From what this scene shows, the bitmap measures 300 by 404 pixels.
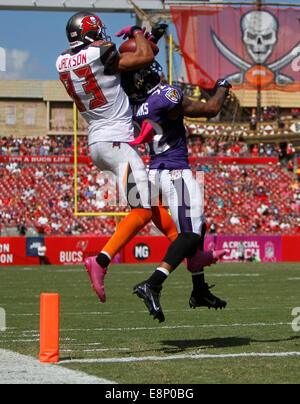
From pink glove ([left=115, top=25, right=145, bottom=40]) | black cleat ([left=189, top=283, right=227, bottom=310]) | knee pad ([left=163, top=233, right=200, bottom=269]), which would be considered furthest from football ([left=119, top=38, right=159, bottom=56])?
black cleat ([left=189, top=283, right=227, bottom=310])

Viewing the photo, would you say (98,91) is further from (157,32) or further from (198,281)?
(198,281)

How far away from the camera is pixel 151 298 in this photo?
480cm

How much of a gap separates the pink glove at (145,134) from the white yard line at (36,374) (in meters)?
1.54

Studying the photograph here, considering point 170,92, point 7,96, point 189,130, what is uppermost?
point 7,96

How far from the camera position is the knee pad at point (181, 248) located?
5.00 m

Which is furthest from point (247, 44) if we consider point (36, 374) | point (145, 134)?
point (36, 374)

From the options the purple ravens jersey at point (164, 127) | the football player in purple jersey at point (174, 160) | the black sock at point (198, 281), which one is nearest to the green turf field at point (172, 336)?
the black sock at point (198, 281)

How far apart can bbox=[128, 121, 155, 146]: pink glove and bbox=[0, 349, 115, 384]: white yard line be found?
1538 millimetres

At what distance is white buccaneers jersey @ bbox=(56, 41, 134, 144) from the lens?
496 cm

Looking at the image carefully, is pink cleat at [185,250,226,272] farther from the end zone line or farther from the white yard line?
the white yard line

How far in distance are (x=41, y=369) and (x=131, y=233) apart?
1.26 metres

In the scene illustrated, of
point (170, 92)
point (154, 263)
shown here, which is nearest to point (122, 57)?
point (170, 92)

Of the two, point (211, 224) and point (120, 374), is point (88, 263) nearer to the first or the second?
point (120, 374)

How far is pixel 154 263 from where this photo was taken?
21.2 meters
